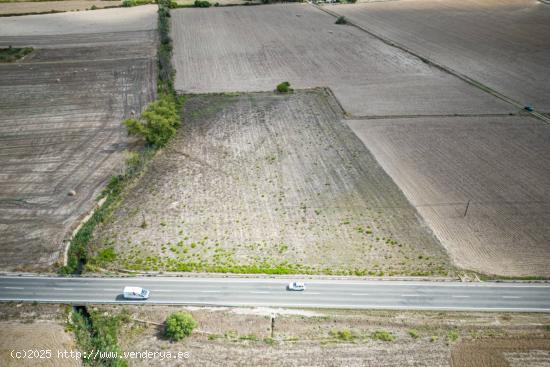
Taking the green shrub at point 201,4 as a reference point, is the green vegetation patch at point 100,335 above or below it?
below

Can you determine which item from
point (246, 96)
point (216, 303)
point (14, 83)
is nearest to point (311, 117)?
point (246, 96)

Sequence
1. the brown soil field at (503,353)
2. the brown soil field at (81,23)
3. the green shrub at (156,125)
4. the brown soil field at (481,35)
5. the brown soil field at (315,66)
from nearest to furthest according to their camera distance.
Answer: the brown soil field at (503,353) → the green shrub at (156,125) → the brown soil field at (315,66) → the brown soil field at (481,35) → the brown soil field at (81,23)

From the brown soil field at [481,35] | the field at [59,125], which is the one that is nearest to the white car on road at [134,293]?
the field at [59,125]

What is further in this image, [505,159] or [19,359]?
[505,159]

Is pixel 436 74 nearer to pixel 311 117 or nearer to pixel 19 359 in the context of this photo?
pixel 311 117

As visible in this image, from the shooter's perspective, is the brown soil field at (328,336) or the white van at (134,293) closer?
the brown soil field at (328,336)

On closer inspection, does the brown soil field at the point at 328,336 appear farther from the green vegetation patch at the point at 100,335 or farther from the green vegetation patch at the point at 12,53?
the green vegetation patch at the point at 12,53

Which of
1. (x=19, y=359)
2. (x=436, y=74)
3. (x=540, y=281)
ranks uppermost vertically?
(x=436, y=74)
